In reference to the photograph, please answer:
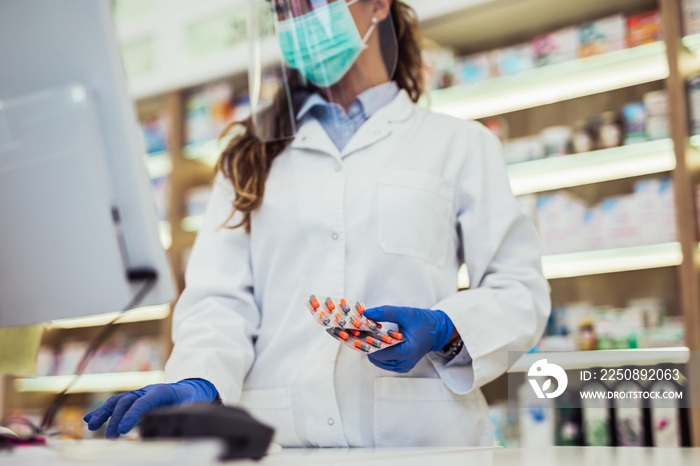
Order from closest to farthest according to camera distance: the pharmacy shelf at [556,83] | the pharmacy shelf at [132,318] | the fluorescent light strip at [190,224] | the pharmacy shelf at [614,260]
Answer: the pharmacy shelf at [614,260]
the pharmacy shelf at [556,83]
the fluorescent light strip at [190,224]
the pharmacy shelf at [132,318]

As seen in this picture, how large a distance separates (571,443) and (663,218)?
816mm

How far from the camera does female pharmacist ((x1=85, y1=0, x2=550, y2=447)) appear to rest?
3.68 feet

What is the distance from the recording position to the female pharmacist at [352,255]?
112 centimetres

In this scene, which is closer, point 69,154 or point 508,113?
point 69,154

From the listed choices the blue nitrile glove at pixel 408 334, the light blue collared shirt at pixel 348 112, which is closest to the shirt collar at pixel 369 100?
the light blue collared shirt at pixel 348 112

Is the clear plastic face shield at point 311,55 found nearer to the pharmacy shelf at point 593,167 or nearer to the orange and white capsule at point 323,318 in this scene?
the orange and white capsule at point 323,318

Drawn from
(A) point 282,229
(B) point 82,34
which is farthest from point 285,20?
(B) point 82,34

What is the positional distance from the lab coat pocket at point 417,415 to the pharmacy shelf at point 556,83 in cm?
169

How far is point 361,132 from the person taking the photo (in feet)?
4.33

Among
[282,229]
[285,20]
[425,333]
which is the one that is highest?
[285,20]

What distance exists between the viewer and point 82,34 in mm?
874

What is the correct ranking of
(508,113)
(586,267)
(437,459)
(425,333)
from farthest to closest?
(508,113), (586,267), (425,333), (437,459)

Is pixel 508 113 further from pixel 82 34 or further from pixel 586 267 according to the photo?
pixel 82 34

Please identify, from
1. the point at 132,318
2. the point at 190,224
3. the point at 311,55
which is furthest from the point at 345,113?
the point at 132,318
